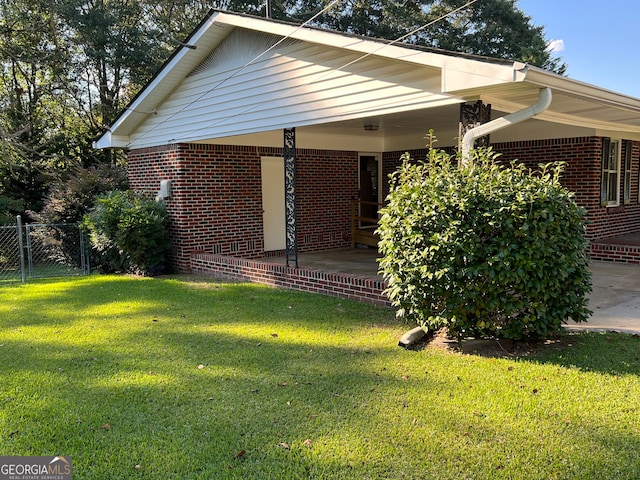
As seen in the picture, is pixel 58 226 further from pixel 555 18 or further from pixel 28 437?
pixel 555 18

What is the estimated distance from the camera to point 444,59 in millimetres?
5371

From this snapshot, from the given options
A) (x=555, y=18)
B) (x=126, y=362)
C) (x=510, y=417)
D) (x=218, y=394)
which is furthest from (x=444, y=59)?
(x=555, y=18)

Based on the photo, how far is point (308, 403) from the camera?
3.60 metres

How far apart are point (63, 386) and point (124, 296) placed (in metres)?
3.74

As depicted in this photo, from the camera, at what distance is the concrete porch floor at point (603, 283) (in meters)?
5.24

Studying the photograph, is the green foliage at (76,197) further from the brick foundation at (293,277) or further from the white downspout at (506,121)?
the white downspout at (506,121)

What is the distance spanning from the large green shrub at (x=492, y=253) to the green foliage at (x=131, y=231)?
596 centimetres

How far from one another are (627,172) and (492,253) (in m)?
8.81

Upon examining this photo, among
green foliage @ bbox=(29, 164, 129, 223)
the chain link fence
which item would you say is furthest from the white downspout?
green foliage @ bbox=(29, 164, 129, 223)

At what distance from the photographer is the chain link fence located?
10711 millimetres

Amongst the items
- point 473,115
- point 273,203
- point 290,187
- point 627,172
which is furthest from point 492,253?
point 627,172

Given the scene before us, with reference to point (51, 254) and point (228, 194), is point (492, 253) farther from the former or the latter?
point (51, 254)

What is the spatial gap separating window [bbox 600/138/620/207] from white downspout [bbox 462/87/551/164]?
5825 millimetres

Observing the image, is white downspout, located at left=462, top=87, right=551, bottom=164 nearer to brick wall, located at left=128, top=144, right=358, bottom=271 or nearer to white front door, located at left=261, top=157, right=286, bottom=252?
brick wall, located at left=128, top=144, right=358, bottom=271
